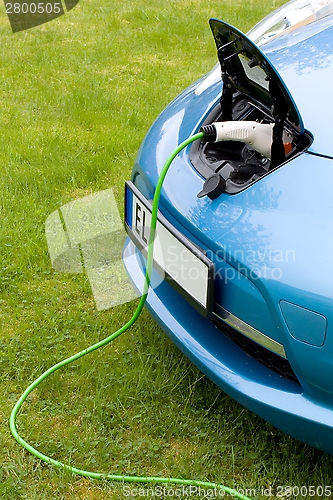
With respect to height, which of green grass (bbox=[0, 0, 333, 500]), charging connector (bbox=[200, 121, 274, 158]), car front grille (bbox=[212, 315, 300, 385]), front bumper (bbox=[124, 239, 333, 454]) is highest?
charging connector (bbox=[200, 121, 274, 158])

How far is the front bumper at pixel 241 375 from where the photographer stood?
1532 mm

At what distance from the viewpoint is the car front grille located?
1.61m

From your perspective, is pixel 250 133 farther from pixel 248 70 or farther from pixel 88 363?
pixel 88 363

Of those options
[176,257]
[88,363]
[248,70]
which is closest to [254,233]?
[176,257]

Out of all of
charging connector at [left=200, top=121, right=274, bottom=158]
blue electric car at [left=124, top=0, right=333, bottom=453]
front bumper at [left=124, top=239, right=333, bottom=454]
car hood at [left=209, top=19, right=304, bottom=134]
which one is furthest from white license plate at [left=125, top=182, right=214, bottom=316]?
car hood at [left=209, top=19, right=304, bottom=134]

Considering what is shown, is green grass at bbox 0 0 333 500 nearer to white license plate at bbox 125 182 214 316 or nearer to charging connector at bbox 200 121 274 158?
white license plate at bbox 125 182 214 316

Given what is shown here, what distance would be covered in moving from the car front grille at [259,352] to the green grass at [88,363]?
15.0 inches

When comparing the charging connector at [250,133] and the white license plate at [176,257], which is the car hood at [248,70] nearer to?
the charging connector at [250,133]

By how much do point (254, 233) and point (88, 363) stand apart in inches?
36.7

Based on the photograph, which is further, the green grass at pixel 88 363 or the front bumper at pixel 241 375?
the green grass at pixel 88 363

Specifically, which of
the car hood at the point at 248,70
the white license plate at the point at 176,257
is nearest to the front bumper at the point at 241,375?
the white license plate at the point at 176,257

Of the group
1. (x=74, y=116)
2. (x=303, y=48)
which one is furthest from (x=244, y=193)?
(x=74, y=116)

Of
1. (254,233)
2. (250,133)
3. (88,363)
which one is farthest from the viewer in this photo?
(88,363)

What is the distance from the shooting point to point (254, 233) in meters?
1.60
